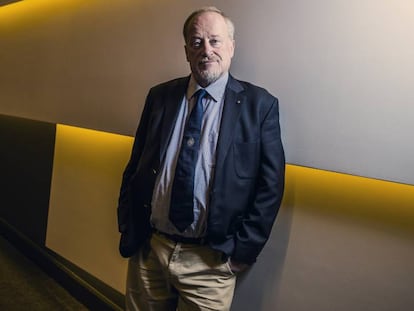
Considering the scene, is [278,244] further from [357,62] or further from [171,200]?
[357,62]

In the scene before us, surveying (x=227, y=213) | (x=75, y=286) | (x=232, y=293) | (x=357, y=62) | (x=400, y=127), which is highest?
(x=357, y=62)

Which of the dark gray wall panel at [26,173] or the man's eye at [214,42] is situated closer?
the man's eye at [214,42]

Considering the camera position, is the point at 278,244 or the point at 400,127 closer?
the point at 400,127

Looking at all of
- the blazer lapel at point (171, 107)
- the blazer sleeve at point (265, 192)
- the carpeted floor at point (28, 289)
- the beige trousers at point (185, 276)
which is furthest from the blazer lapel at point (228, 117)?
the carpeted floor at point (28, 289)

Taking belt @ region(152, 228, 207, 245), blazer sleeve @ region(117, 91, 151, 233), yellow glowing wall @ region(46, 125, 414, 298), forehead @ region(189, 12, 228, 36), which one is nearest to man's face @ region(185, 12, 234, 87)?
forehead @ region(189, 12, 228, 36)

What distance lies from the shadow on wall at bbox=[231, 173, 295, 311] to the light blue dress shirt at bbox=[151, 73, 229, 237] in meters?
0.29

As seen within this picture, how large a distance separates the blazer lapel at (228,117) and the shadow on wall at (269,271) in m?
0.28

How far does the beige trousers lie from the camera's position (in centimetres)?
136

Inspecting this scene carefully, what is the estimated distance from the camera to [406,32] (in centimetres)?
104

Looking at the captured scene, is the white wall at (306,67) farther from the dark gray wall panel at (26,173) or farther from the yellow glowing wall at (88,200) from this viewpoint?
the dark gray wall panel at (26,173)

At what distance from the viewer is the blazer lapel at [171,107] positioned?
1.40 meters

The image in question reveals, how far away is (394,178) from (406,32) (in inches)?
16.1

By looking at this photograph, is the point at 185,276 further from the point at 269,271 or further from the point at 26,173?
the point at 26,173

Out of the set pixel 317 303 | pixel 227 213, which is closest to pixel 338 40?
pixel 227 213
